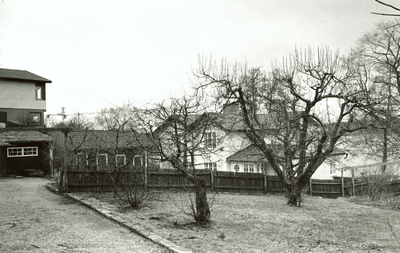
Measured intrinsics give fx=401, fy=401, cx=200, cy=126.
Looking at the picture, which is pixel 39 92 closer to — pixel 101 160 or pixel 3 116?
pixel 3 116

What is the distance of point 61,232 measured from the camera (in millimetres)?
8609

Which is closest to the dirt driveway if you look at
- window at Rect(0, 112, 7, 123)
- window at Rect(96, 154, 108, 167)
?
window at Rect(96, 154, 108, 167)

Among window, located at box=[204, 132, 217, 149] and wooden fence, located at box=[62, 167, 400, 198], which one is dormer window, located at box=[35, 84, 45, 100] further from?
window, located at box=[204, 132, 217, 149]

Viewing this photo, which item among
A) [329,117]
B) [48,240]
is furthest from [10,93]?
[48,240]

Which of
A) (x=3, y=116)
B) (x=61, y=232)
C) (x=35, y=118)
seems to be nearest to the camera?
(x=61, y=232)

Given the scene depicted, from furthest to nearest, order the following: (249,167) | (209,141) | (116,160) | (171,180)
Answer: (249,167), (171,180), (116,160), (209,141)

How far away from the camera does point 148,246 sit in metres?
7.50

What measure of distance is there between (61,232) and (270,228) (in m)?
4.97

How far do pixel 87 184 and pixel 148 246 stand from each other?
30.5 feet

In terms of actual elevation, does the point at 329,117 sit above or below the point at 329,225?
above

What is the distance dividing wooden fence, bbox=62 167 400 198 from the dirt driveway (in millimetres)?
3198

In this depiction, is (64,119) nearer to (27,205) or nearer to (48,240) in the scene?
(27,205)

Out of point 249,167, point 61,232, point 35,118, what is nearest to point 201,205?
point 61,232

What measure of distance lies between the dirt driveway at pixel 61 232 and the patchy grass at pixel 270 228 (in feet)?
2.44
